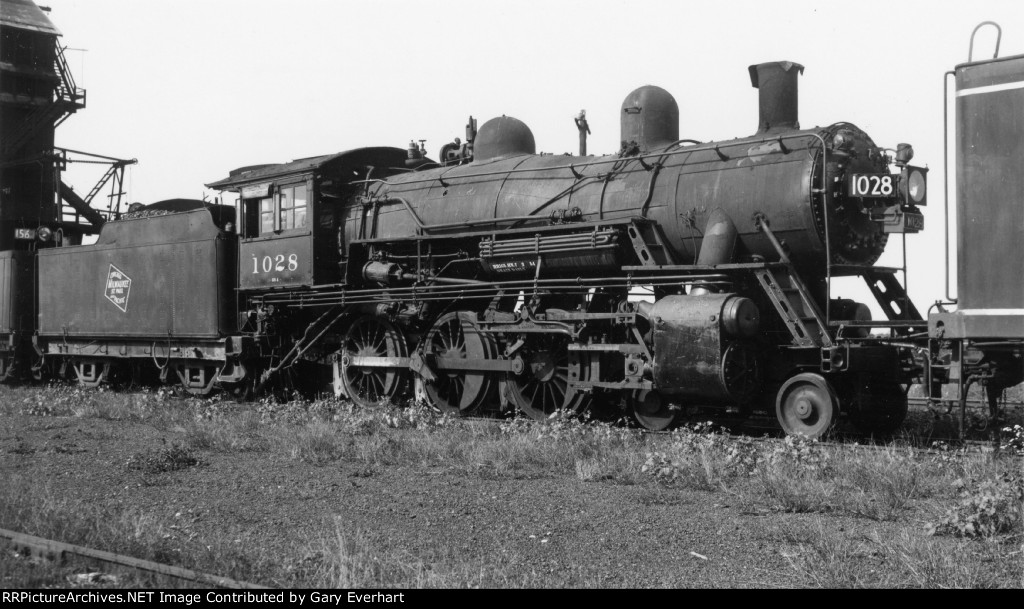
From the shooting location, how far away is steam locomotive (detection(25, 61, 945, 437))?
914 centimetres

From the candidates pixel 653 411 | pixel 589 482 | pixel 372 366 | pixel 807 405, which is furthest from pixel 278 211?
pixel 807 405

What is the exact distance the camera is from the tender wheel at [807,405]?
8.68 metres

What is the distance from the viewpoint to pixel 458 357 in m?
11.9

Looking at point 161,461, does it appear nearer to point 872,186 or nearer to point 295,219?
point 295,219

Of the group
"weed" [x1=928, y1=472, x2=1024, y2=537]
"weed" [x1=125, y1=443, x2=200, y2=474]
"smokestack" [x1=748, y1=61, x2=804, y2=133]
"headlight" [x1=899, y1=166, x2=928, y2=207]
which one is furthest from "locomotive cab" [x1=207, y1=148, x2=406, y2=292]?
"weed" [x1=928, y1=472, x2=1024, y2=537]

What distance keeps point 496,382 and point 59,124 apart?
765 inches

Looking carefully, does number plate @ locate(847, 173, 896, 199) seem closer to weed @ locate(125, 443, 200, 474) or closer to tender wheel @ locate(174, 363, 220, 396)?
weed @ locate(125, 443, 200, 474)

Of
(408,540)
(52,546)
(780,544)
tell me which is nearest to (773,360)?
(780,544)

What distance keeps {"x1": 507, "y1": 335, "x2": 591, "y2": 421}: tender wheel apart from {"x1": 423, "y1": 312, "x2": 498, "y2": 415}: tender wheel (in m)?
0.45

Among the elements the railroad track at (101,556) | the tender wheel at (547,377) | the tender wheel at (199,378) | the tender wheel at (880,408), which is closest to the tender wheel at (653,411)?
the tender wheel at (547,377)

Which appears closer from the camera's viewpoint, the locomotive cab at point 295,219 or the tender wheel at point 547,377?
the tender wheel at point 547,377

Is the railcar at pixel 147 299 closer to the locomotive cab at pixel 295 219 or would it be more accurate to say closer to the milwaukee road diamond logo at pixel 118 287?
the milwaukee road diamond logo at pixel 118 287

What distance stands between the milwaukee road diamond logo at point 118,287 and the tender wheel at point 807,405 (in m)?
11.6

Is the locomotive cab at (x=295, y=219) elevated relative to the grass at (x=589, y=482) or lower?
elevated
